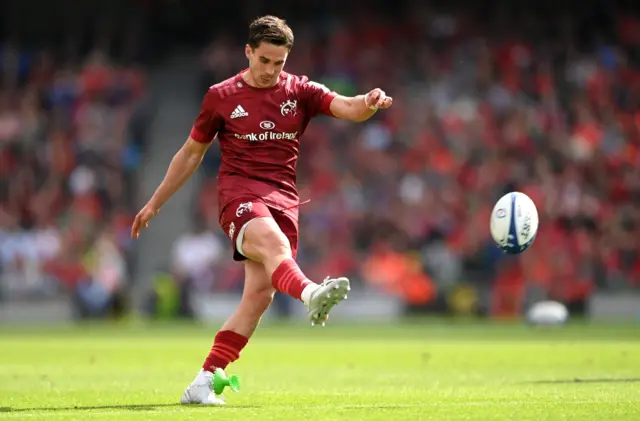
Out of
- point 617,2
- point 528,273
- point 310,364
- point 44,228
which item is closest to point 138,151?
point 44,228

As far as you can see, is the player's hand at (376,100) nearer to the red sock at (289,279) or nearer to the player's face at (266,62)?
the player's face at (266,62)

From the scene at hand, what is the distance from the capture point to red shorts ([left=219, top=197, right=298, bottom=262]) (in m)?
8.07

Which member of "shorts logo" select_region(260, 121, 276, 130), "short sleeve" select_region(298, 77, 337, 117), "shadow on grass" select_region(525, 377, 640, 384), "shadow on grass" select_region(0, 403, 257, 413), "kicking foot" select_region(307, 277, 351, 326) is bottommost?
"shadow on grass" select_region(0, 403, 257, 413)

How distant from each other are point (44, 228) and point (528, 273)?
1035cm

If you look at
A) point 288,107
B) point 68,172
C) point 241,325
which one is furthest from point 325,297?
point 68,172

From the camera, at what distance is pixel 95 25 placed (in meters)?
30.1

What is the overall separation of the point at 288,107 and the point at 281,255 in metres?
1.18

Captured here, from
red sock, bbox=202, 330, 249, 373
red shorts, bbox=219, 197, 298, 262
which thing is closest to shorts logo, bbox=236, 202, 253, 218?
red shorts, bbox=219, 197, 298, 262

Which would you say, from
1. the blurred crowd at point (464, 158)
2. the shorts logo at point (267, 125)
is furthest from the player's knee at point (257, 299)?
the blurred crowd at point (464, 158)

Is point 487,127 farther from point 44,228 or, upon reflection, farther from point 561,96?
point 44,228

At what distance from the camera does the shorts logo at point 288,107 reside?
27.6 feet

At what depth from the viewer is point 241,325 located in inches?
328

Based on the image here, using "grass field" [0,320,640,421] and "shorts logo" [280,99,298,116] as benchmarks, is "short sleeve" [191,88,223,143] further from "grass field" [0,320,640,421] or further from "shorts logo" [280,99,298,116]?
"grass field" [0,320,640,421]

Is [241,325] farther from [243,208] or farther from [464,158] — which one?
[464,158]
